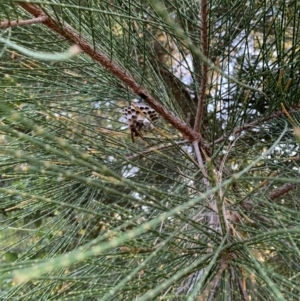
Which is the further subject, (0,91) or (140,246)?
(0,91)

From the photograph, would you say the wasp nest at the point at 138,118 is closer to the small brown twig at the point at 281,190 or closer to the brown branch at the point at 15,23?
the brown branch at the point at 15,23

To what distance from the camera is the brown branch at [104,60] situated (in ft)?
2.47

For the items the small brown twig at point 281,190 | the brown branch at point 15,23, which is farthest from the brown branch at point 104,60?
the small brown twig at point 281,190

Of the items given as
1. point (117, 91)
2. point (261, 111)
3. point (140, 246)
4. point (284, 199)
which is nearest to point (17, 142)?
point (117, 91)

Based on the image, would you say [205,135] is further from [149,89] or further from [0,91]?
[0,91]

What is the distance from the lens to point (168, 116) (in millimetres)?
976

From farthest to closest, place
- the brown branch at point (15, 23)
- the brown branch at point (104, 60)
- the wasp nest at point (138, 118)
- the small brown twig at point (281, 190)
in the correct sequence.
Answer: the small brown twig at point (281, 190)
the wasp nest at point (138, 118)
the brown branch at point (104, 60)
the brown branch at point (15, 23)

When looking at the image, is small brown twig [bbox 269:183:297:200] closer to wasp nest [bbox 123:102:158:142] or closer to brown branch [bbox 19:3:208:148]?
brown branch [bbox 19:3:208:148]

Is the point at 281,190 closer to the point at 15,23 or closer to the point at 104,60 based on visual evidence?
the point at 104,60

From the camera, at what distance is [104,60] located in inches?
33.5

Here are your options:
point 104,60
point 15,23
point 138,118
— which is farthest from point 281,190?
point 15,23

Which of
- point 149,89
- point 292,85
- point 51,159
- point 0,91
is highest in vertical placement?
point 292,85

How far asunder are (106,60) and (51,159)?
295mm

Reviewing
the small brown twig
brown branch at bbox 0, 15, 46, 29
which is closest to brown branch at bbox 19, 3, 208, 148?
brown branch at bbox 0, 15, 46, 29
